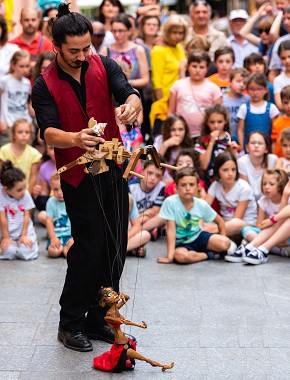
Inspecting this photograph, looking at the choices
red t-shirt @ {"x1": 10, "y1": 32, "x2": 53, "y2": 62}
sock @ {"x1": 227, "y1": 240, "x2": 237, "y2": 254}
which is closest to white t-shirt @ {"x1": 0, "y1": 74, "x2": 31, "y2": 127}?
red t-shirt @ {"x1": 10, "y1": 32, "x2": 53, "y2": 62}

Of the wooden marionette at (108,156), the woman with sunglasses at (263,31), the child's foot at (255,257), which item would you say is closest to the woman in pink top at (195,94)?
the woman with sunglasses at (263,31)

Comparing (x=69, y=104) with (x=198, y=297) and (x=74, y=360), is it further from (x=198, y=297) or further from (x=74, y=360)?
(x=198, y=297)

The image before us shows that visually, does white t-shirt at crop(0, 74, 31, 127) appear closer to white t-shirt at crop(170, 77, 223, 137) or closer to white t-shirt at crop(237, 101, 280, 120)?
white t-shirt at crop(170, 77, 223, 137)

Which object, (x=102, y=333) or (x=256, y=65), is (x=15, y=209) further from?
(x=256, y=65)

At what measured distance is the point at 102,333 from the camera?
5.43m

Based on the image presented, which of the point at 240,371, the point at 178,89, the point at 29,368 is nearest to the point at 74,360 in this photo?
the point at 29,368

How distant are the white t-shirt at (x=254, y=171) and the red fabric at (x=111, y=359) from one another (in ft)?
11.4

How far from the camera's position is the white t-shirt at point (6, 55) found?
30.3ft

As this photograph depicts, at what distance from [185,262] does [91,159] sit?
271 cm

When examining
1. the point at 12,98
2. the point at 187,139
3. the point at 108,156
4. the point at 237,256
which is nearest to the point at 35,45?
the point at 12,98

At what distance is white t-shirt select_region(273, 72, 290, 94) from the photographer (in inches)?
352

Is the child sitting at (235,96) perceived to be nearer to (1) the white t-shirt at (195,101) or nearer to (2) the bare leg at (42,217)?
(1) the white t-shirt at (195,101)

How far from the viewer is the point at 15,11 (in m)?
12.9

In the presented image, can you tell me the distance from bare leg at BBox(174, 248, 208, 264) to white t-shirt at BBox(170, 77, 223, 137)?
1.87 meters
